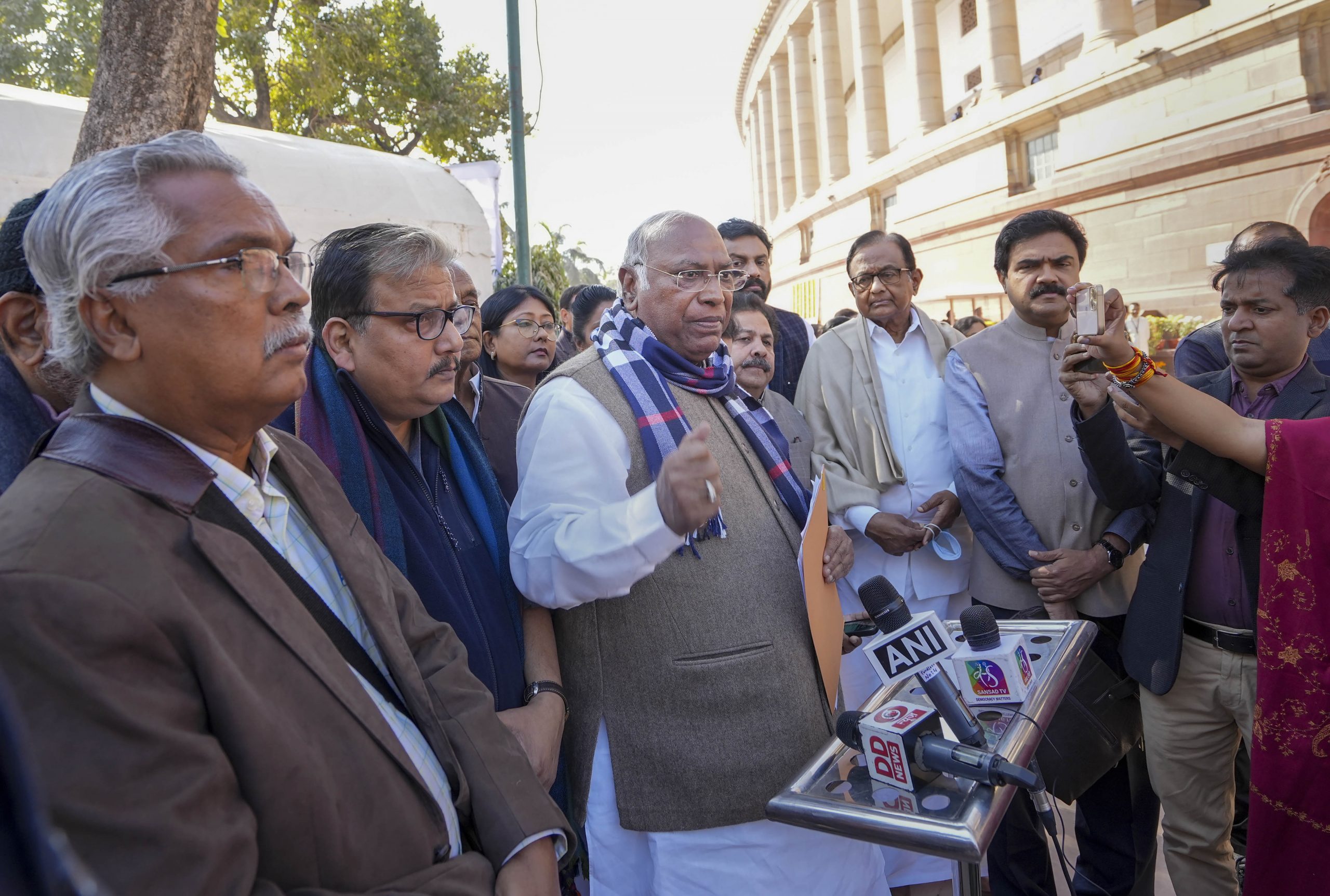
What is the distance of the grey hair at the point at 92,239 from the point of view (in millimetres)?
1280

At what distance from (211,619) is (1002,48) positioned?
2285cm

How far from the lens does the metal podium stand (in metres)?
1.48

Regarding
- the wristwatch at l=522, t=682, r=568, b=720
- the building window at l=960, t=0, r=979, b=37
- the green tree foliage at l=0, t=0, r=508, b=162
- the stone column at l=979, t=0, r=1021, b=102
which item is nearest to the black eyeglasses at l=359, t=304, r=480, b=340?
the wristwatch at l=522, t=682, r=568, b=720

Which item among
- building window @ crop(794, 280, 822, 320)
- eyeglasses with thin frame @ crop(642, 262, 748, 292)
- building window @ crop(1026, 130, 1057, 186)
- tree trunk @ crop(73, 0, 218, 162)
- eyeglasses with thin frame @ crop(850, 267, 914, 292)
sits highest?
building window @ crop(1026, 130, 1057, 186)

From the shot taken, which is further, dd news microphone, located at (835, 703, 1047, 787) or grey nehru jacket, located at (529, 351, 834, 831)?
grey nehru jacket, located at (529, 351, 834, 831)

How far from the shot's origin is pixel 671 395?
2395mm

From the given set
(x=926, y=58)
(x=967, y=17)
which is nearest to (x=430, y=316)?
(x=926, y=58)

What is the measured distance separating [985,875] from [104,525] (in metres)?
3.63

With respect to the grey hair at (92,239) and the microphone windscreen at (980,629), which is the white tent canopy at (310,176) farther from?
the microphone windscreen at (980,629)

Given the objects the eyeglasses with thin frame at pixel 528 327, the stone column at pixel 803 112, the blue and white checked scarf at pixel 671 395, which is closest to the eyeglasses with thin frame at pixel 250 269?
the blue and white checked scarf at pixel 671 395

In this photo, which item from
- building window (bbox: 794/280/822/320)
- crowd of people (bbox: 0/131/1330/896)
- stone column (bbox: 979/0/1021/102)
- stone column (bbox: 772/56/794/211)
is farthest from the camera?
stone column (bbox: 772/56/794/211)

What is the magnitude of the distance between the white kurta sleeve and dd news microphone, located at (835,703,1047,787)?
1.88 feet

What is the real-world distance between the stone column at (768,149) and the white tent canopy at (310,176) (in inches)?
1148

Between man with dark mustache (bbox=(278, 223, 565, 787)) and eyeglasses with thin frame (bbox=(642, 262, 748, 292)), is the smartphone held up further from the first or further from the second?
man with dark mustache (bbox=(278, 223, 565, 787))
